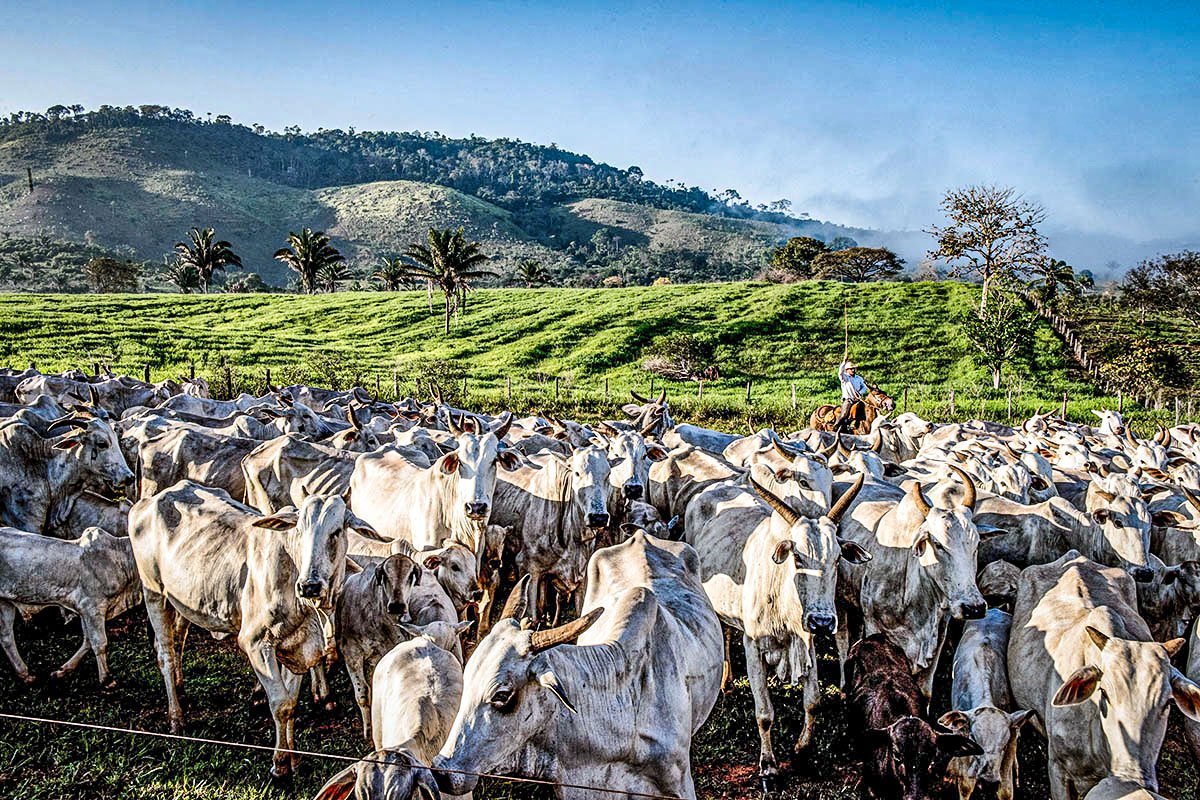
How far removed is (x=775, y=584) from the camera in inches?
277

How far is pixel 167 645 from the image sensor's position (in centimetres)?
777

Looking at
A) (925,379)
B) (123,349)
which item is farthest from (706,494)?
(123,349)

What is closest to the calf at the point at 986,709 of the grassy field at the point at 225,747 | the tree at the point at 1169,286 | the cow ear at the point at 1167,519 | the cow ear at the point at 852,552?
the grassy field at the point at 225,747

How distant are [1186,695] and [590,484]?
5.82m

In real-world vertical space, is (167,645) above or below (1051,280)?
below

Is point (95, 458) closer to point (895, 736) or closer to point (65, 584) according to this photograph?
point (65, 584)

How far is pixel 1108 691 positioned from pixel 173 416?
14715 millimetres

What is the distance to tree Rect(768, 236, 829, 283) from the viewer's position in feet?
225

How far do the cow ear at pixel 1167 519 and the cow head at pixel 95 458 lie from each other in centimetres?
1300

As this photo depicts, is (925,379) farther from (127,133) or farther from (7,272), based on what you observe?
(127,133)

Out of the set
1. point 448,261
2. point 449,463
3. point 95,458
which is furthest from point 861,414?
point 448,261

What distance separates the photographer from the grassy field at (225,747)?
6395 millimetres

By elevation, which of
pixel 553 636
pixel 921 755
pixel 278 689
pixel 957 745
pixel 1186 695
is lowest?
pixel 278 689

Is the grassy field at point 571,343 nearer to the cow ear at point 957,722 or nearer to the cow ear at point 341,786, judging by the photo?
the cow ear at point 957,722
